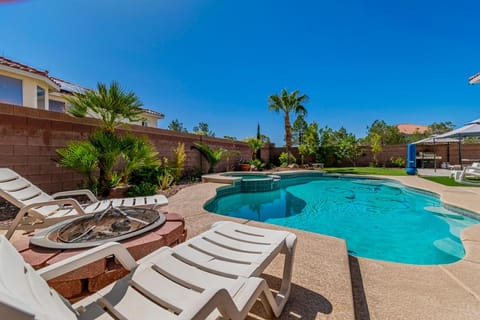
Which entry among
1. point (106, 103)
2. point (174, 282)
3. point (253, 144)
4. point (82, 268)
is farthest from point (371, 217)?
point (253, 144)

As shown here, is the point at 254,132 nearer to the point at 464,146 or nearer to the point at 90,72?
the point at 90,72

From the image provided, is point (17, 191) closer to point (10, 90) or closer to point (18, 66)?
point (18, 66)

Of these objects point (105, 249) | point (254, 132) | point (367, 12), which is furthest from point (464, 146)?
point (105, 249)

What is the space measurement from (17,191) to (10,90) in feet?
24.2

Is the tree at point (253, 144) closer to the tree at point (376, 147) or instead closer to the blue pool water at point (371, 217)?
the blue pool water at point (371, 217)

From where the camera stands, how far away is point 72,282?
1.65 meters

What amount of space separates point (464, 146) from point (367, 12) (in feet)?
44.8

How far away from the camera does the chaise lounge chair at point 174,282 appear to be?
0.96 metres

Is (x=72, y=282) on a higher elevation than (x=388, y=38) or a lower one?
lower

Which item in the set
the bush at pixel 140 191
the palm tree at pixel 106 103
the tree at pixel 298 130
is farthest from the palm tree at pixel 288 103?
the palm tree at pixel 106 103

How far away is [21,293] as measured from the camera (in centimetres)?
78

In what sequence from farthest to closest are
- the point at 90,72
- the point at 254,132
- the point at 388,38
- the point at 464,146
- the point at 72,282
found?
the point at 254,132 < the point at 464,146 < the point at 388,38 < the point at 90,72 < the point at 72,282

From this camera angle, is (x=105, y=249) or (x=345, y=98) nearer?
(x=105, y=249)

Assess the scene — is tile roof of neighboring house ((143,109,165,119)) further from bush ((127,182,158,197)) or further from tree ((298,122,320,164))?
tree ((298,122,320,164))
